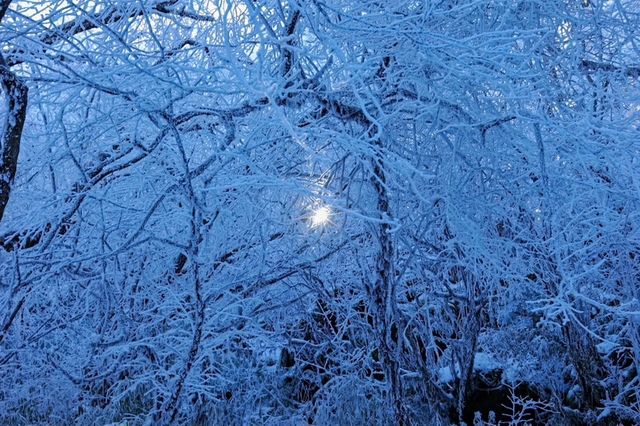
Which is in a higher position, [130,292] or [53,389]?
[130,292]

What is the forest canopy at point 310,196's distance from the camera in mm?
2996

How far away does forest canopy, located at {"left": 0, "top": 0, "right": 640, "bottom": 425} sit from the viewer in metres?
3.00

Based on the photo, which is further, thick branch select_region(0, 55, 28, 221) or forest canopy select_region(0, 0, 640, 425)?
forest canopy select_region(0, 0, 640, 425)

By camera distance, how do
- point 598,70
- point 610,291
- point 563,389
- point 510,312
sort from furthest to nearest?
1. point 510,312
2. point 563,389
3. point 610,291
4. point 598,70

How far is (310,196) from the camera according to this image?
2.87 meters

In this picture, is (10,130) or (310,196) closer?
(10,130)

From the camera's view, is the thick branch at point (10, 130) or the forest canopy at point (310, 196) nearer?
the thick branch at point (10, 130)

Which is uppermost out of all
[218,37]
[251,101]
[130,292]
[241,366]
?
[218,37]

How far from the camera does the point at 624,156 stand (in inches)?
125

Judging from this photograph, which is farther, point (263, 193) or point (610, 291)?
point (610, 291)

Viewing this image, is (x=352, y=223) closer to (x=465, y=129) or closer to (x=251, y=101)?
(x=465, y=129)

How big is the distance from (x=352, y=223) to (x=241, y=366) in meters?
1.99

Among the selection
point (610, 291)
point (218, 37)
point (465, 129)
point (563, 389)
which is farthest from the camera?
point (563, 389)

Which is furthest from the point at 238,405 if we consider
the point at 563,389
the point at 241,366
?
the point at 563,389
